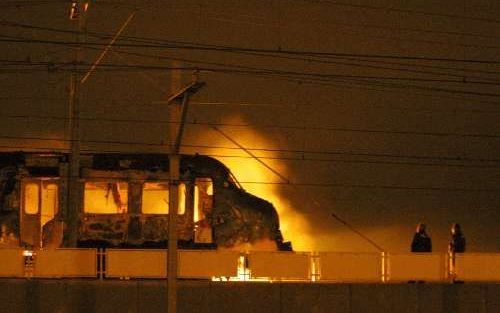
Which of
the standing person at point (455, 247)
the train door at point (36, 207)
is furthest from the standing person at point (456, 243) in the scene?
the train door at point (36, 207)

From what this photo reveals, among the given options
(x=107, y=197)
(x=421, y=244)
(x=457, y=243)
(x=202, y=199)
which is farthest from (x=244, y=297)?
(x=457, y=243)

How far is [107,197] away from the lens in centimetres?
2100

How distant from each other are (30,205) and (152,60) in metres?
6.58

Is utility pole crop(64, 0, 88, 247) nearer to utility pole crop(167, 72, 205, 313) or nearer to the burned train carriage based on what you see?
the burned train carriage

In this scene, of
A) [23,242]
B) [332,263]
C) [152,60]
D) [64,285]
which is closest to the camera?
[64,285]

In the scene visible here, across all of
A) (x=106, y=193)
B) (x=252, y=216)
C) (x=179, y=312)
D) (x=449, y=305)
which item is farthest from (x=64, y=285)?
(x=449, y=305)

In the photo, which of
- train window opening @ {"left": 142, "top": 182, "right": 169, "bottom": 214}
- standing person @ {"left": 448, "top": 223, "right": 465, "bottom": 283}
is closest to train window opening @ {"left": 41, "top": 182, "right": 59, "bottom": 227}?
train window opening @ {"left": 142, "top": 182, "right": 169, "bottom": 214}

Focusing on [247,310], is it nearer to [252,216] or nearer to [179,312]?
[179,312]

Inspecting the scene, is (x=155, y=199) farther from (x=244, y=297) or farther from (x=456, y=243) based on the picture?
(x=456, y=243)

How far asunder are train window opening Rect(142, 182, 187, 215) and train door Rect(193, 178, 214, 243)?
31cm

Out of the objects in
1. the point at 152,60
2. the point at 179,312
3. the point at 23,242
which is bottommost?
the point at 179,312

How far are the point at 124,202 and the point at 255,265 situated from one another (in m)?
4.07

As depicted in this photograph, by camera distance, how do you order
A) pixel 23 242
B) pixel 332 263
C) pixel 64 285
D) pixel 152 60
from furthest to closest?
pixel 152 60, pixel 23 242, pixel 332 263, pixel 64 285

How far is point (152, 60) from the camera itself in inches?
998
